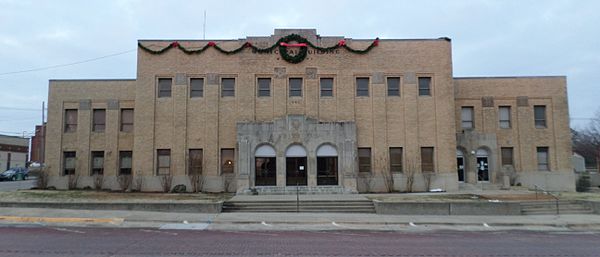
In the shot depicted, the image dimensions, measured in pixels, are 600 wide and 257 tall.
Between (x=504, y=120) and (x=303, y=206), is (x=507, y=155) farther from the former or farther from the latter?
(x=303, y=206)

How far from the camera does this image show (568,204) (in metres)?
21.9

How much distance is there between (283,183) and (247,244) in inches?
663

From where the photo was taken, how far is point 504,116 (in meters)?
35.0

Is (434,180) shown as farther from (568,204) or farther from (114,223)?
(114,223)

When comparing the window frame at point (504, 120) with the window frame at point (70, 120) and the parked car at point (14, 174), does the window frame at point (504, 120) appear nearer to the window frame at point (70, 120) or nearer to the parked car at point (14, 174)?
the window frame at point (70, 120)

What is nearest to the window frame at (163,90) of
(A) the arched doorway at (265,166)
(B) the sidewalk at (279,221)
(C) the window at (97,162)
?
(C) the window at (97,162)

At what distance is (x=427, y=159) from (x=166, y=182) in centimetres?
1791

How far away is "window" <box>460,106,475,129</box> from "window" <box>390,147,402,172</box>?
694 cm

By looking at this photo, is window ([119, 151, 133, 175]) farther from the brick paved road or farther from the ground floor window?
the brick paved road

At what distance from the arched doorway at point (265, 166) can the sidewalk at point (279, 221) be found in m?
10.3

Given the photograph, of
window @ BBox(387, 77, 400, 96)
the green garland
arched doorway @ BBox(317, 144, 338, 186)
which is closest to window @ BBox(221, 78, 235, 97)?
the green garland

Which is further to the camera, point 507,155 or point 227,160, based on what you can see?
point 507,155

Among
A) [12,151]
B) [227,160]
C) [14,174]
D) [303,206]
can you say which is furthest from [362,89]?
[12,151]

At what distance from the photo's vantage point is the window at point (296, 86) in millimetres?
31422
